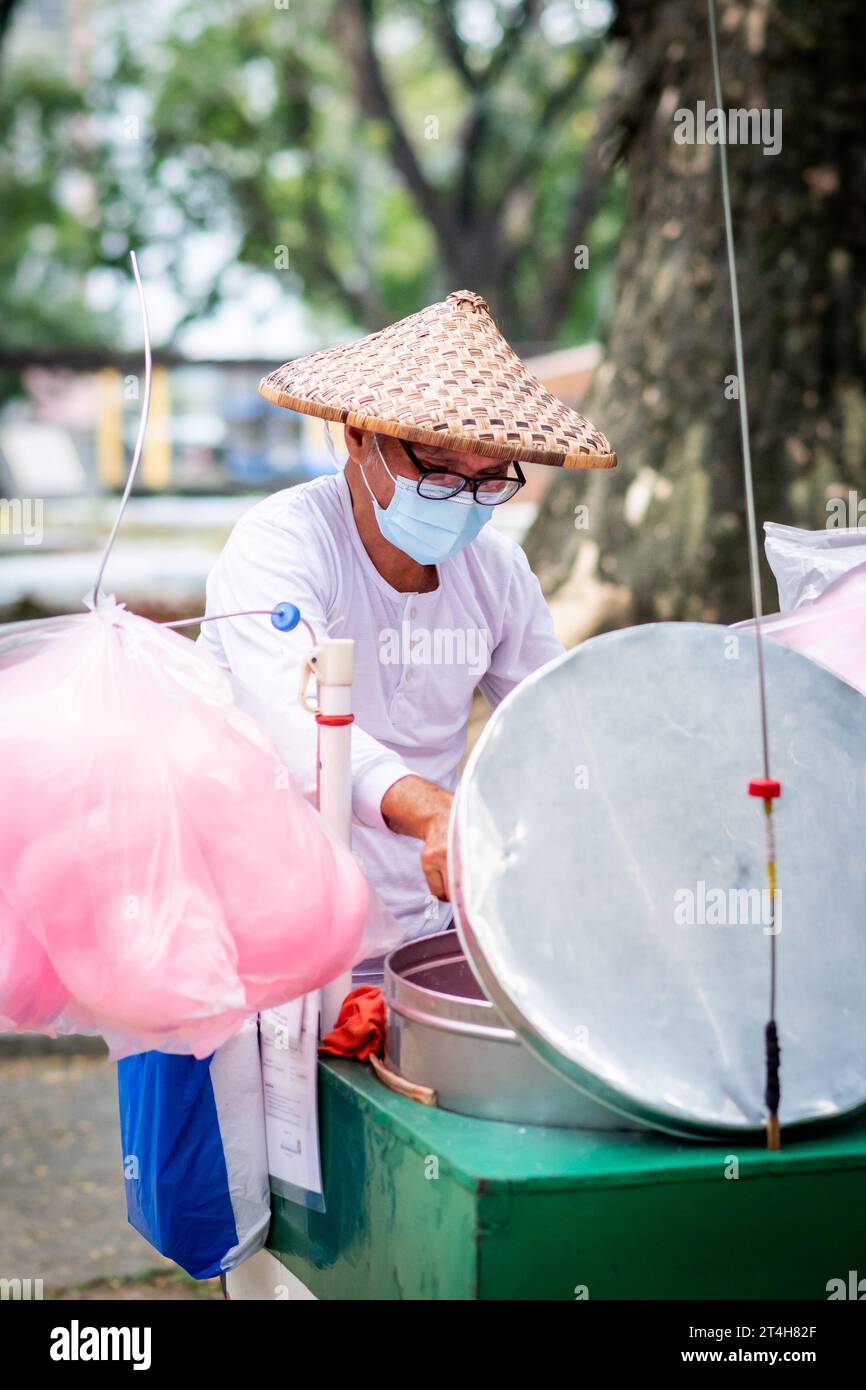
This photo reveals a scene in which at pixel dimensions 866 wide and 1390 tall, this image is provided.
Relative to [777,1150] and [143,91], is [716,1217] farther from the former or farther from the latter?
[143,91]

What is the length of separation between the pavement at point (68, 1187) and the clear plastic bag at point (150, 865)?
6.63 feet

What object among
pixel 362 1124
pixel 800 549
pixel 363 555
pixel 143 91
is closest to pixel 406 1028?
pixel 362 1124

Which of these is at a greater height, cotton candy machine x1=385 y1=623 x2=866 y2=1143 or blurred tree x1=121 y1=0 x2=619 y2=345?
blurred tree x1=121 y1=0 x2=619 y2=345

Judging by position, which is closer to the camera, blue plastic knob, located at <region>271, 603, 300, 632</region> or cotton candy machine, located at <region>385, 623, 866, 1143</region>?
cotton candy machine, located at <region>385, 623, 866, 1143</region>

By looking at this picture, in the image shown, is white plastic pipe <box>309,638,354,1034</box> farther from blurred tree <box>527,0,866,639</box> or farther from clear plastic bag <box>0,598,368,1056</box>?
blurred tree <box>527,0,866,639</box>

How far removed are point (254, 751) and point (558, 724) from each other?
0.37m

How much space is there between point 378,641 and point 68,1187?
2.42m

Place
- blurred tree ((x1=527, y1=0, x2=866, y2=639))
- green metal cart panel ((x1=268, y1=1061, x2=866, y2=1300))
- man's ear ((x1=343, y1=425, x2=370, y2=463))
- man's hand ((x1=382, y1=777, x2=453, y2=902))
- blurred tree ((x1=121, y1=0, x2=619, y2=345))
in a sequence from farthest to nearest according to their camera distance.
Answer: blurred tree ((x1=121, y1=0, x2=619, y2=345)) < blurred tree ((x1=527, y1=0, x2=866, y2=639)) < man's ear ((x1=343, y1=425, x2=370, y2=463)) < man's hand ((x1=382, y1=777, x2=453, y2=902)) < green metal cart panel ((x1=268, y1=1061, x2=866, y2=1300))

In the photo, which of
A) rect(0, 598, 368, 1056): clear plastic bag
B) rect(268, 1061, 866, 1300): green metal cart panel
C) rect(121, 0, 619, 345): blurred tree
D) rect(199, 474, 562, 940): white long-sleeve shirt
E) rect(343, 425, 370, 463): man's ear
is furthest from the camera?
rect(121, 0, 619, 345): blurred tree

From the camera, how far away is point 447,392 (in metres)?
2.09

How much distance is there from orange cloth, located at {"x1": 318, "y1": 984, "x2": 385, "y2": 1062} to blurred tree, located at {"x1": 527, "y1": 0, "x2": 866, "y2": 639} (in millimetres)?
3469

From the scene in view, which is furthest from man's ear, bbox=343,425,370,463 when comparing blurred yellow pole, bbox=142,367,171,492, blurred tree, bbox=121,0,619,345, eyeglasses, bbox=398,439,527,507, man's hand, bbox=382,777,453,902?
blurred yellow pole, bbox=142,367,171,492

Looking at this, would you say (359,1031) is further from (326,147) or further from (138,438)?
(326,147)

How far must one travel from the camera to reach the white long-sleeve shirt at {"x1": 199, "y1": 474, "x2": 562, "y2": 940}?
6.91 ft
